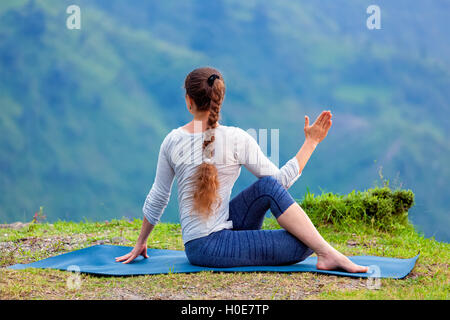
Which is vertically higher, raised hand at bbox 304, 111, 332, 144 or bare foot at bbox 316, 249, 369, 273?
raised hand at bbox 304, 111, 332, 144

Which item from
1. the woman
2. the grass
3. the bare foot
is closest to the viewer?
the grass

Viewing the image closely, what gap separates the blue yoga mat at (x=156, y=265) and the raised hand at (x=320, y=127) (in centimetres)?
100

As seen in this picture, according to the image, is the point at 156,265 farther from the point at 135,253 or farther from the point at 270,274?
the point at 270,274

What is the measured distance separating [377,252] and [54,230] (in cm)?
419

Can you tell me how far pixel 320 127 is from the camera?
3.60 meters

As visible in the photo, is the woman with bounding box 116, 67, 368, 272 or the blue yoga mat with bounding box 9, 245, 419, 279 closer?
the woman with bounding box 116, 67, 368, 272

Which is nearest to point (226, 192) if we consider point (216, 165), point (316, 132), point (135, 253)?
point (216, 165)

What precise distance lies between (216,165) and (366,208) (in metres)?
3.50

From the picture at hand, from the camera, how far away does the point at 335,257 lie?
3.60 metres

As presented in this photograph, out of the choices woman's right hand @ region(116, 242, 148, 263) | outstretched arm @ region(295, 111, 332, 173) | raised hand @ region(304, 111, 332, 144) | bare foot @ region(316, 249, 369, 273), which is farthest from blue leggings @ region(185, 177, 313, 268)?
woman's right hand @ region(116, 242, 148, 263)

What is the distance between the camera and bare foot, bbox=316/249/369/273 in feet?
11.8

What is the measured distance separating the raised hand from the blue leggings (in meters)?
0.44

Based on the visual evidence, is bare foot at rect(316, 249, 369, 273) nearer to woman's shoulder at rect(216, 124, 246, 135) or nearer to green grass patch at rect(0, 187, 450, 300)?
green grass patch at rect(0, 187, 450, 300)

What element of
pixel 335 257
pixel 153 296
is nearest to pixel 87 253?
pixel 153 296
